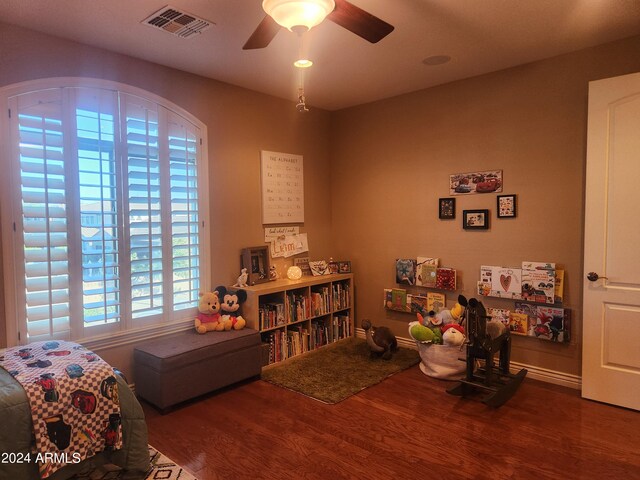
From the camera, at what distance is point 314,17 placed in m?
1.84

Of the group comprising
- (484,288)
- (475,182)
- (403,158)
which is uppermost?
(403,158)

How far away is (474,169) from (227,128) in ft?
7.12

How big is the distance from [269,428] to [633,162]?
291 centimetres

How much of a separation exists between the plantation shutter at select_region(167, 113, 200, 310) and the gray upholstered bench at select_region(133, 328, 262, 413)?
37 cm

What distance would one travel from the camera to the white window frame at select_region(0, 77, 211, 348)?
2555 millimetres

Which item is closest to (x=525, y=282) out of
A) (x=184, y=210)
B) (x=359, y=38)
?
(x=359, y=38)

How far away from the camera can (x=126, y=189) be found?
3.05 m

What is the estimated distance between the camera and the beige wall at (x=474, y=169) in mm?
3180

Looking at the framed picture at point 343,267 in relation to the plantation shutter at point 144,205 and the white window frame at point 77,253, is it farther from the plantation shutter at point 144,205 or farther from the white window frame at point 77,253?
the plantation shutter at point 144,205

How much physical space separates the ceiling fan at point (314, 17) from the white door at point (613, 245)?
1.85 m

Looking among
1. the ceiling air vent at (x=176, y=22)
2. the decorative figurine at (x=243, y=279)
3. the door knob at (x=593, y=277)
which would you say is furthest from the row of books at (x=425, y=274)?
the ceiling air vent at (x=176, y=22)

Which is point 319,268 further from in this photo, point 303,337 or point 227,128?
point 227,128

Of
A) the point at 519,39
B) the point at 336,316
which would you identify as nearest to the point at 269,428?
the point at 336,316

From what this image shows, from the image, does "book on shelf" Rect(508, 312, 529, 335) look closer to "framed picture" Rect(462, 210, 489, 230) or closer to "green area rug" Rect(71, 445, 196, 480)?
"framed picture" Rect(462, 210, 489, 230)
